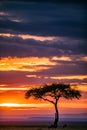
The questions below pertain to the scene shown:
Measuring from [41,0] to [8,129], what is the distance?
197 centimetres

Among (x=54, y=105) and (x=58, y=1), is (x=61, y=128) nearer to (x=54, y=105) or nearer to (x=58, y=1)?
(x=54, y=105)

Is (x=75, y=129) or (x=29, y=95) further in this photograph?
(x=29, y=95)

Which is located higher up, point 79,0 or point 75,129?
point 79,0

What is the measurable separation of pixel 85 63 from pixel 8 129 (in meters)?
1.59

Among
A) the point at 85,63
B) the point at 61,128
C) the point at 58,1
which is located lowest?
the point at 61,128

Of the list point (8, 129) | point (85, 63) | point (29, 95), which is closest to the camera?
point (85, 63)

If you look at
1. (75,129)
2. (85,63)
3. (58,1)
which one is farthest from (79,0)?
(75,129)

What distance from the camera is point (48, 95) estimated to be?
1005 centimetres

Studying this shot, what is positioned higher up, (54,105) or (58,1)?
(58,1)

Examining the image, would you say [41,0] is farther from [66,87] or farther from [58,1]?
[66,87]

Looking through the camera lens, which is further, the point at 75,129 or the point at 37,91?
the point at 37,91

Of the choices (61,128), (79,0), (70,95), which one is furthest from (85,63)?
(70,95)

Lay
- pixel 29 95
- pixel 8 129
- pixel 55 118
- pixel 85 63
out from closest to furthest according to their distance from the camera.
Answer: pixel 85 63, pixel 8 129, pixel 55 118, pixel 29 95

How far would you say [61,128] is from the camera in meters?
8.36
